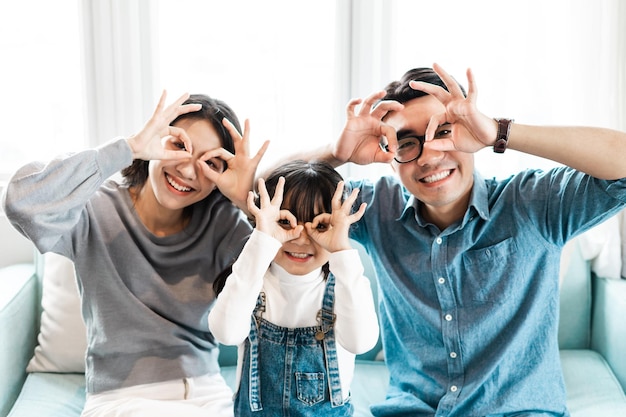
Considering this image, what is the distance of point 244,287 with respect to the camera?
1.35 m

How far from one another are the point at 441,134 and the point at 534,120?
0.91 m

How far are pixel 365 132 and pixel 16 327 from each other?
1124 millimetres

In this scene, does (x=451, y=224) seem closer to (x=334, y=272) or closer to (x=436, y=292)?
(x=436, y=292)

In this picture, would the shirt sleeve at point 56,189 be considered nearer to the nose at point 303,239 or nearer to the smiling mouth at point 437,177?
the nose at point 303,239

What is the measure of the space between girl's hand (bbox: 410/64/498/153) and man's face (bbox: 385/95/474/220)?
0.02 m

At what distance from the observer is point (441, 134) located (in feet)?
4.83

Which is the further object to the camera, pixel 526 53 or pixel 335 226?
pixel 526 53

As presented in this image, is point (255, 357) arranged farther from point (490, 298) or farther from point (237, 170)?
point (490, 298)

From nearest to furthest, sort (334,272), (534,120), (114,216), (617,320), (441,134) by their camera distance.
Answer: (334,272) < (441,134) < (114,216) < (617,320) < (534,120)

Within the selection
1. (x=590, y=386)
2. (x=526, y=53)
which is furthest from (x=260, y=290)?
(x=526, y=53)

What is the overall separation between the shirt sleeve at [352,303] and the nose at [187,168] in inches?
15.8

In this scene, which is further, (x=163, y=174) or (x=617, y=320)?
(x=617, y=320)

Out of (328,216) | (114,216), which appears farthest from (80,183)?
(328,216)

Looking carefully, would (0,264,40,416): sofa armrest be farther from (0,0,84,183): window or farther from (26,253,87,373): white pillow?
(0,0,84,183): window
